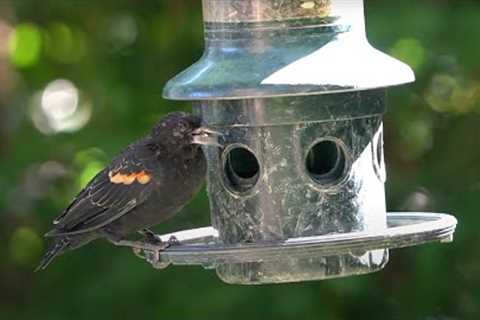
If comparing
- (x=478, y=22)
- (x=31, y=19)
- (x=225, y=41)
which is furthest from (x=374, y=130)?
(x=31, y=19)

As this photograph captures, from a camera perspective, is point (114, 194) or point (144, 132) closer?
point (114, 194)

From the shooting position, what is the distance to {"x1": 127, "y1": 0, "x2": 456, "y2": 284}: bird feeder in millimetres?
4578

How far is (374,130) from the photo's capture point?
192 inches

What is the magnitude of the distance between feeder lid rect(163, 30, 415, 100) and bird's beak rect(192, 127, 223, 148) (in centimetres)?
18

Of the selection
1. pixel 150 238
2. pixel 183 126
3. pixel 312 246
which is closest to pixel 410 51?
pixel 183 126

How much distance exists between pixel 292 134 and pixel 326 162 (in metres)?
0.25

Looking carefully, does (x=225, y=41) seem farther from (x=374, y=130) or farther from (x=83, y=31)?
(x=83, y=31)

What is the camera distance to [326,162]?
4949 millimetres

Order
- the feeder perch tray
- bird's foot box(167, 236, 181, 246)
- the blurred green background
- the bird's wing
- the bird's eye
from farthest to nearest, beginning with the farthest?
the blurred green background
the bird's wing
the bird's eye
bird's foot box(167, 236, 181, 246)
the feeder perch tray

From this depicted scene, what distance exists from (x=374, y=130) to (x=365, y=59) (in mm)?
325

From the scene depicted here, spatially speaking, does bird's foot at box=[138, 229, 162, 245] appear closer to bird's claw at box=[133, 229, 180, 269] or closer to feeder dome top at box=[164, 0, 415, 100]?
bird's claw at box=[133, 229, 180, 269]

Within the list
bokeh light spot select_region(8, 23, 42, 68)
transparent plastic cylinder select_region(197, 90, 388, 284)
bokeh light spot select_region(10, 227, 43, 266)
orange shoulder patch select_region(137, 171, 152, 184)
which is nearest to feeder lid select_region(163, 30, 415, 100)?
transparent plastic cylinder select_region(197, 90, 388, 284)

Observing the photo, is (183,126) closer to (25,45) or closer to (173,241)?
(173,241)

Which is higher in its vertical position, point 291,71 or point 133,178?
point 291,71
